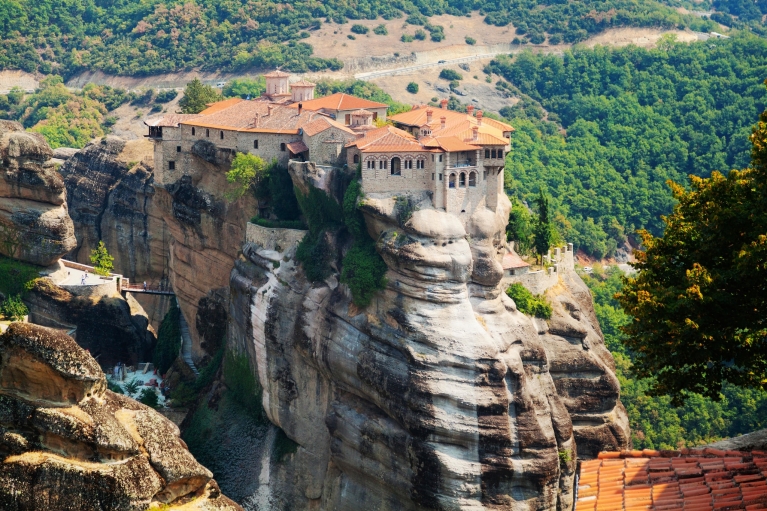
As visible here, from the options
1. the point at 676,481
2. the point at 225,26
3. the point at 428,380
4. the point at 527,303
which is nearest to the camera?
the point at 676,481

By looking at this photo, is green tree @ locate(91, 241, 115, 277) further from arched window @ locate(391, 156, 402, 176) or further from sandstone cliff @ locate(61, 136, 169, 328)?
arched window @ locate(391, 156, 402, 176)

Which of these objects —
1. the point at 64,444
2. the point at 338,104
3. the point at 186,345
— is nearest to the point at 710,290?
the point at 64,444

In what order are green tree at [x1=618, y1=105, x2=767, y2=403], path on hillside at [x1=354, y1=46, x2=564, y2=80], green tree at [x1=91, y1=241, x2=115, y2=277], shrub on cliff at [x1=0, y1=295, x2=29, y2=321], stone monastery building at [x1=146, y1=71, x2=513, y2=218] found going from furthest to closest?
1. path on hillside at [x1=354, y1=46, x2=564, y2=80]
2. green tree at [x1=91, y1=241, x2=115, y2=277]
3. shrub on cliff at [x1=0, y1=295, x2=29, y2=321]
4. stone monastery building at [x1=146, y1=71, x2=513, y2=218]
5. green tree at [x1=618, y1=105, x2=767, y2=403]

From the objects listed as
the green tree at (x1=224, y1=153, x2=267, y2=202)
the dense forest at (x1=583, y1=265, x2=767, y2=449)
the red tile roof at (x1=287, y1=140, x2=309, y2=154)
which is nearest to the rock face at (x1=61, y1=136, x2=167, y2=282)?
the green tree at (x1=224, y1=153, x2=267, y2=202)

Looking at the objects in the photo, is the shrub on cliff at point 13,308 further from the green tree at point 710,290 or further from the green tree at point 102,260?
the green tree at point 710,290

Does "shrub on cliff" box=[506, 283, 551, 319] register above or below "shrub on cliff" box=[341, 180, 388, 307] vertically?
below

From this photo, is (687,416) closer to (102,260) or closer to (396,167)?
(396,167)

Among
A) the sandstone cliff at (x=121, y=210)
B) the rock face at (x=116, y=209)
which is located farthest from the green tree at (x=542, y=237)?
the rock face at (x=116, y=209)
